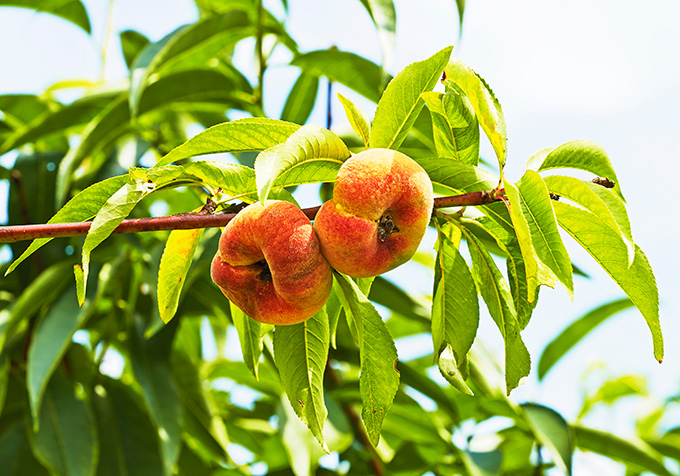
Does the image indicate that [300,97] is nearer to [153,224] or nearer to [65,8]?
[65,8]

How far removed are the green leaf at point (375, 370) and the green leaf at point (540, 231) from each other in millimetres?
155

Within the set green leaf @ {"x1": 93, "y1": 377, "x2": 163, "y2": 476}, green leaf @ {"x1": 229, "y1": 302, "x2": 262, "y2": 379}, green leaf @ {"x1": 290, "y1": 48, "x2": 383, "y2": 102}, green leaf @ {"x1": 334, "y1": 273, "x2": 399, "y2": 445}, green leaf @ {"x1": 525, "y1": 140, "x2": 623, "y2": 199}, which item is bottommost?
green leaf @ {"x1": 93, "y1": 377, "x2": 163, "y2": 476}

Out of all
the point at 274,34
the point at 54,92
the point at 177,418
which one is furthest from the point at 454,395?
the point at 54,92

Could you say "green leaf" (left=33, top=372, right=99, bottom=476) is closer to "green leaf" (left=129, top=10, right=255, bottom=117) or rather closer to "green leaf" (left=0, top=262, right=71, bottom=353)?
"green leaf" (left=0, top=262, right=71, bottom=353)

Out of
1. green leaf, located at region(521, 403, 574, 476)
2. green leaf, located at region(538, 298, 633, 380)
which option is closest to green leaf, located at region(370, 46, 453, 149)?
green leaf, located at region(521, 403, 574, 476)

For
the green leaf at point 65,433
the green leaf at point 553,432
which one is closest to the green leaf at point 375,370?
the green leaf at point 553,432

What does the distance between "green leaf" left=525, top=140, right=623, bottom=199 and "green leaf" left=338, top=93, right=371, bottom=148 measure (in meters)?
0.16

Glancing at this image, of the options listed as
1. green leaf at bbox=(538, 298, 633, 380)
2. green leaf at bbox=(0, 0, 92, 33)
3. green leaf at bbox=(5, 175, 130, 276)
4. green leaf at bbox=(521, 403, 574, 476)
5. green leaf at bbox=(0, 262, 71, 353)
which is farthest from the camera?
green leaf at bbox=(0, 0, 92, 33)

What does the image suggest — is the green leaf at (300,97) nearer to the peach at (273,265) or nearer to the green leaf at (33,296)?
the green leaf at (33,296)

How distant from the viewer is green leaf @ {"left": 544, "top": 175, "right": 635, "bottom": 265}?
19.2 inches

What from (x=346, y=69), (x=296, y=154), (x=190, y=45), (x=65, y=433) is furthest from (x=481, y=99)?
(x=65, y=433)

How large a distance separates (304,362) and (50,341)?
726 millimetres

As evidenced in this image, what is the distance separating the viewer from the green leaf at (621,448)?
1.32 metres

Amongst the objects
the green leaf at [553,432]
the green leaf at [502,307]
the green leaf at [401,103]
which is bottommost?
the green leaf at [553,432]
